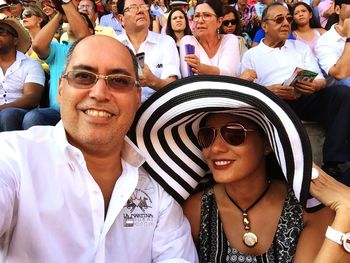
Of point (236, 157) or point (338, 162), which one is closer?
point (236, 157)

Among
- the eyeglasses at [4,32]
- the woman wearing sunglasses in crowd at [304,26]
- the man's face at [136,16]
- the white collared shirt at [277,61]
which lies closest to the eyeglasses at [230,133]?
the white collared shirt at [277,61]

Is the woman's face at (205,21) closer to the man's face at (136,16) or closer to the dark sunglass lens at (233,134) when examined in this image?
the man's face at (136,16)

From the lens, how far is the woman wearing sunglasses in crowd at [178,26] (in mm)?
6395

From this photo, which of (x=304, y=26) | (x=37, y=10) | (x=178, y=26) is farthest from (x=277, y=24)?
(x=37, y=10)

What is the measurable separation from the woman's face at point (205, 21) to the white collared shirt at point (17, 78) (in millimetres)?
1654

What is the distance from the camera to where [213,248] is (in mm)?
2344

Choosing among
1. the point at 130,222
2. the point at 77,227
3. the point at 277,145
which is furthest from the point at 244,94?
the point at 77,227

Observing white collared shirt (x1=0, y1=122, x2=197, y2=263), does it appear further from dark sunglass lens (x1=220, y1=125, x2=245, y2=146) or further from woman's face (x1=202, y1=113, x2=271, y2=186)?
dark sunglass lens (x1=220, y1=125, x2=245, y2=146)

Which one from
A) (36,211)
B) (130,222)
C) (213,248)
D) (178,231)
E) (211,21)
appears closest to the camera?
(36,211)

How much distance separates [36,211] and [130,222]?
44 cm

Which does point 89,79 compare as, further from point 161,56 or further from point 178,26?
point 178,26

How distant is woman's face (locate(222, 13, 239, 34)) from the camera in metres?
6.22

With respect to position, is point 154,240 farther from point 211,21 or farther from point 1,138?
point 211,21

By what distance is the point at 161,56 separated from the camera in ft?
14.5
